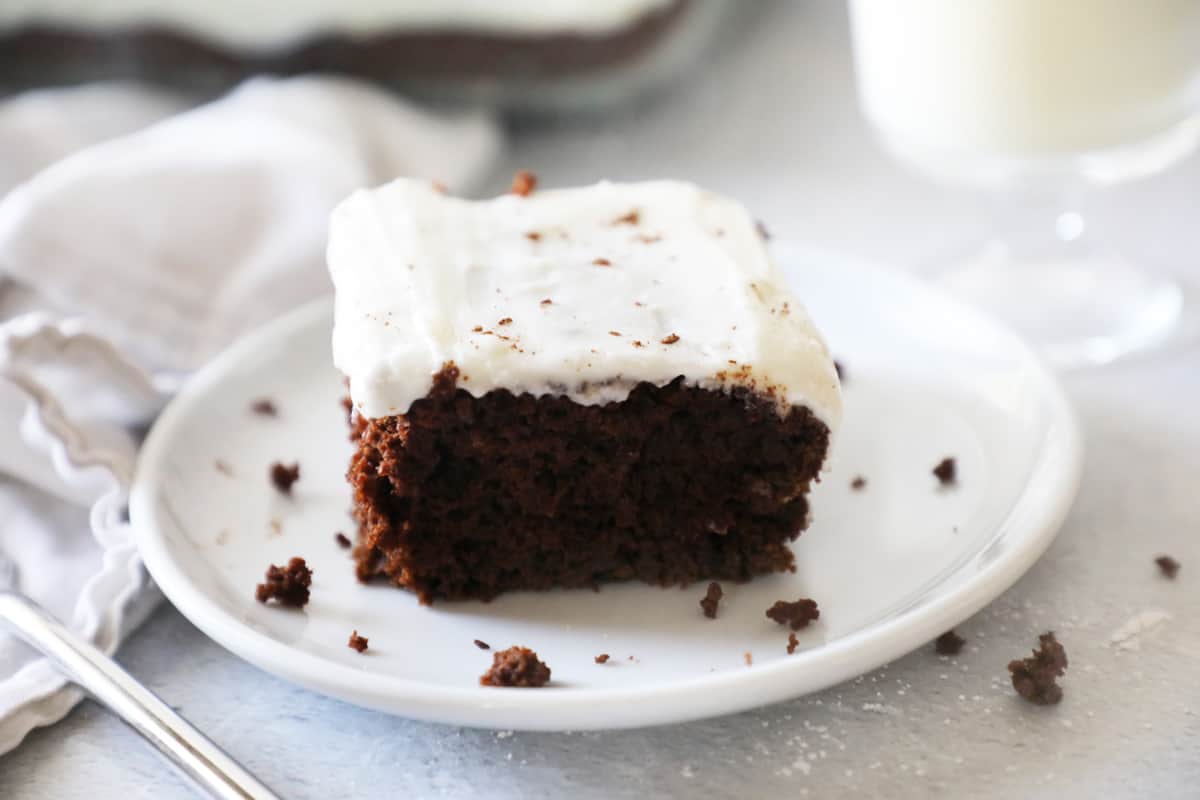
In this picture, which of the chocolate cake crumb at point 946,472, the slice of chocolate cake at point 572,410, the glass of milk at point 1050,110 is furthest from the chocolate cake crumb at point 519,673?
the glass of milk at point 1050,110

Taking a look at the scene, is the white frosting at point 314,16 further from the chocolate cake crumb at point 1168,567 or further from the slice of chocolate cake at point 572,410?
the chocolate cake crumb at point 1168,567

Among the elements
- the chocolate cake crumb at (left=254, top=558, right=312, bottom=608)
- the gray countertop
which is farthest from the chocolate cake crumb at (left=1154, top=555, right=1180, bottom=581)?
the chocolate cake crumb at (left=254, top=558, right=312, bottom=608)

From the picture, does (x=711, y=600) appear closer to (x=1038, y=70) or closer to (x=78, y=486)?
(x=78, y=486)

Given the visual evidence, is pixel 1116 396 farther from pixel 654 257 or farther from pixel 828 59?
pixel 828 59

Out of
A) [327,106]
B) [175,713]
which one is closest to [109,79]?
[327,106]

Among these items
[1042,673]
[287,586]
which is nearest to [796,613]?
[1042,673]
